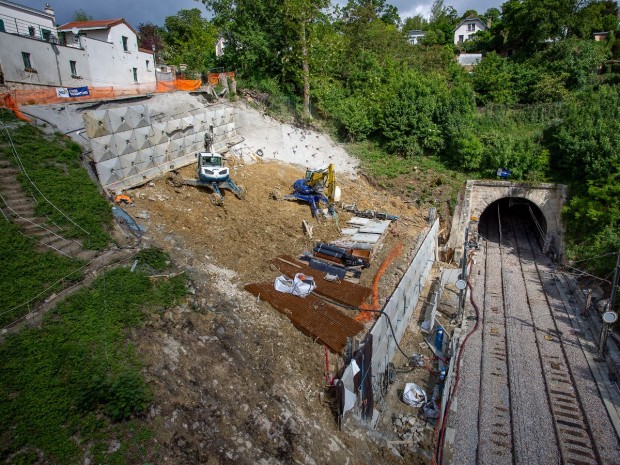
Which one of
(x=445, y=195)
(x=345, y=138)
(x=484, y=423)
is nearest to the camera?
(x=484, y=423)

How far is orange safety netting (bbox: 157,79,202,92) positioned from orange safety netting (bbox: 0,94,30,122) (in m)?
11.6

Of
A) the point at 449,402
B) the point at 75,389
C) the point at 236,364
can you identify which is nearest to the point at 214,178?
the point at 236,364

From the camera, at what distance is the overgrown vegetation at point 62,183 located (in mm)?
13570

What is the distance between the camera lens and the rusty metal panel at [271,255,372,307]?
14.3m

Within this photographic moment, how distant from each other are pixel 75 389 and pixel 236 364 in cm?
383

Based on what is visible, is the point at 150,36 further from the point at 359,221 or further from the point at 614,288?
the point at 614,288

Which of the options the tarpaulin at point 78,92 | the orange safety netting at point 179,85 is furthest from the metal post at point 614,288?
the tarpaulin at point 78,92

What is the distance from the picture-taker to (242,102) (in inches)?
1142

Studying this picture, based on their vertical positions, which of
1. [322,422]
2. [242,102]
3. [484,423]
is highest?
[242,102]

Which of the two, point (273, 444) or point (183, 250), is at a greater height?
point (183, 250)

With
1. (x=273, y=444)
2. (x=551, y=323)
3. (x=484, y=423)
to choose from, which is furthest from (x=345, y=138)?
(x=273, y=444)

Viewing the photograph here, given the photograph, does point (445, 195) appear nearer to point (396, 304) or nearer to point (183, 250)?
point (396, 304)

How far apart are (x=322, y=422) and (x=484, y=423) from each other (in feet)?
19.4

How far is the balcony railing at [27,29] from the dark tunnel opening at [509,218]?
32761mm
